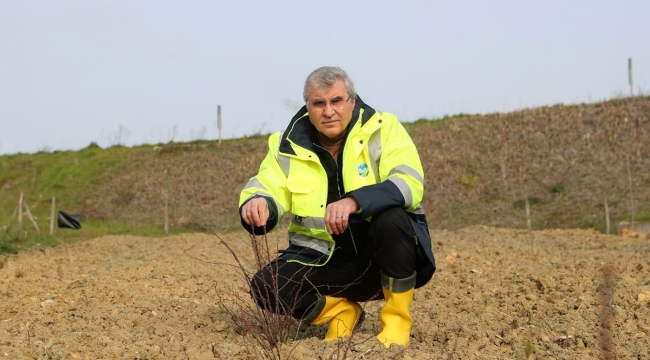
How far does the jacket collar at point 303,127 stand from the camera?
3.76m

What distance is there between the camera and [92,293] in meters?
5.49

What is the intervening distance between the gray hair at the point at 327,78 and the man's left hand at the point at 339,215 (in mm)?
613

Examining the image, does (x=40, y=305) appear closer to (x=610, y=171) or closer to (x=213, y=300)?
(x=213, y=300)

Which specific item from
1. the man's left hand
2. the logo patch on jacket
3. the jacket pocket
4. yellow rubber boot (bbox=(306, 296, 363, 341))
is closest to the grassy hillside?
yellow rubber boot (bbox=(306, 296, 363, 341))

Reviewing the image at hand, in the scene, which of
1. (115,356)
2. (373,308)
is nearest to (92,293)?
(373,308)

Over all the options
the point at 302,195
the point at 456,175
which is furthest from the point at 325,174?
the point at 456,175

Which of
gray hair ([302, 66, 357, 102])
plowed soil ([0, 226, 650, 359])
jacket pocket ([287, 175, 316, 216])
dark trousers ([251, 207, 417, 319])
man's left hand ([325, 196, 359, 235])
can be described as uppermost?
gray hair ([302, 66, 357, 102])

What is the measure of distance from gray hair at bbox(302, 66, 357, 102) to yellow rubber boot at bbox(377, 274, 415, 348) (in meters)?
0.90

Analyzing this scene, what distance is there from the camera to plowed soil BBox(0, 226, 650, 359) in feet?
11.1

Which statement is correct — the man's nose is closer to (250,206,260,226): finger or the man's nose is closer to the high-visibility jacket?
the high-visibility jacket

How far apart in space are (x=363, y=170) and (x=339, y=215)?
476mm

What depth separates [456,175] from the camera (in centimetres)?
1938

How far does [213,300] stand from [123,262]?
12.2 feet

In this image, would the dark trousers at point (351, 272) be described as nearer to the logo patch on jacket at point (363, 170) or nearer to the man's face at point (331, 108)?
the logo patch on jacket at point (363, 170)
